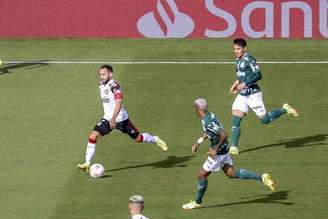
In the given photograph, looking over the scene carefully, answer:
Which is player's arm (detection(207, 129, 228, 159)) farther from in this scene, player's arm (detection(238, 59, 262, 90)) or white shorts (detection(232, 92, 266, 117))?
white shorts (detection(232, 92, 266, 117))

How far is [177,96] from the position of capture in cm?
2995

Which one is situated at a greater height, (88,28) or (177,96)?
(88,28)

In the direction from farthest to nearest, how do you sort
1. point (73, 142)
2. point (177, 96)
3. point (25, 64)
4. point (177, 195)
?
point (25, 64) < point (177, 96) < point (73, 142) < point (177, 195)

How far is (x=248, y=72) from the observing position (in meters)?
24.9

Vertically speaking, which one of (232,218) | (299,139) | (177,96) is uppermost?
(177,96)

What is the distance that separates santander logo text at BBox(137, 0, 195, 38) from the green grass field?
Result: 0.43 m

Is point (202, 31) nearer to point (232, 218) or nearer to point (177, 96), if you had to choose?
point (177, 96)

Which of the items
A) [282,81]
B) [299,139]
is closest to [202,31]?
[282,81]

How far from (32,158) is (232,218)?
6192 millimetres

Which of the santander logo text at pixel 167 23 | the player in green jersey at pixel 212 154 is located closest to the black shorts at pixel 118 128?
the player in green jersey at pixel 212 154

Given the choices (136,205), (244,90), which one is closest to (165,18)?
(244,90)

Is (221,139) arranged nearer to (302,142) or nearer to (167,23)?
(302,142)

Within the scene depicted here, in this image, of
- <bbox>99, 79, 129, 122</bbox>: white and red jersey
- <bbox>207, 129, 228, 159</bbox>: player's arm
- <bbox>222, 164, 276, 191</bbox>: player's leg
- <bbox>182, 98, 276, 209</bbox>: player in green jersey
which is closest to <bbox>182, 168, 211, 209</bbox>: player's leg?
<bbox>182, 98, 276, 209</bbox>: player in green jersey

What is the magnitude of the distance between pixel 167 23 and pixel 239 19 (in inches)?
105
